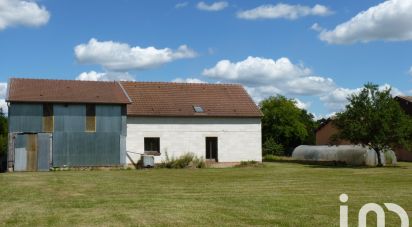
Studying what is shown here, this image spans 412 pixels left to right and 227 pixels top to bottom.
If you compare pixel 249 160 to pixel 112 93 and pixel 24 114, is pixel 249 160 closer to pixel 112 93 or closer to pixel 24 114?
pixel 112 93

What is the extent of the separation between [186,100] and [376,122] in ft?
42.7

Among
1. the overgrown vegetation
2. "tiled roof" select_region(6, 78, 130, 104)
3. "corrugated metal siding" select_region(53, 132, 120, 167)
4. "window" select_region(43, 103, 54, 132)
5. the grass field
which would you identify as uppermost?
"tiled roof" select_region(6, 78, 130, 104)

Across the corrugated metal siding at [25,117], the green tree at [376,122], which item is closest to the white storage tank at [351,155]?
the green tree at [376,122]

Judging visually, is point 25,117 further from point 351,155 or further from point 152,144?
point 351,155

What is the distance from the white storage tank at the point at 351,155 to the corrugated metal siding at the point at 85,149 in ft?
57.3

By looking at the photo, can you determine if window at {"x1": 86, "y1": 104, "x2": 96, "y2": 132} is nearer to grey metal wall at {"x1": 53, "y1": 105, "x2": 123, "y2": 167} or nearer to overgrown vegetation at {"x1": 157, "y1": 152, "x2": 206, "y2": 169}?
grey metal wall at {"x1": 53, "y1": 105, "x2": 123, "y2": 167}

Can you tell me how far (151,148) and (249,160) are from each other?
710 centimetres

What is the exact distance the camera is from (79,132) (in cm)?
3428

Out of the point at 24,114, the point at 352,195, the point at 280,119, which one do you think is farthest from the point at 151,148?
the point at 280,119

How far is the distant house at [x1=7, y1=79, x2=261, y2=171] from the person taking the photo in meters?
33.3

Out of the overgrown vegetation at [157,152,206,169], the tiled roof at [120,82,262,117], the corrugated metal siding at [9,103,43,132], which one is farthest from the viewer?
the tiled roof at [120,82,262,117]

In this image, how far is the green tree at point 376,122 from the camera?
117ft

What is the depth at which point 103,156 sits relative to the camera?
114ft

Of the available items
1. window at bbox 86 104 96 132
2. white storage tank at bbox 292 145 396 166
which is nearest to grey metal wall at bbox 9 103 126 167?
window at bbox 86 104 96 132
